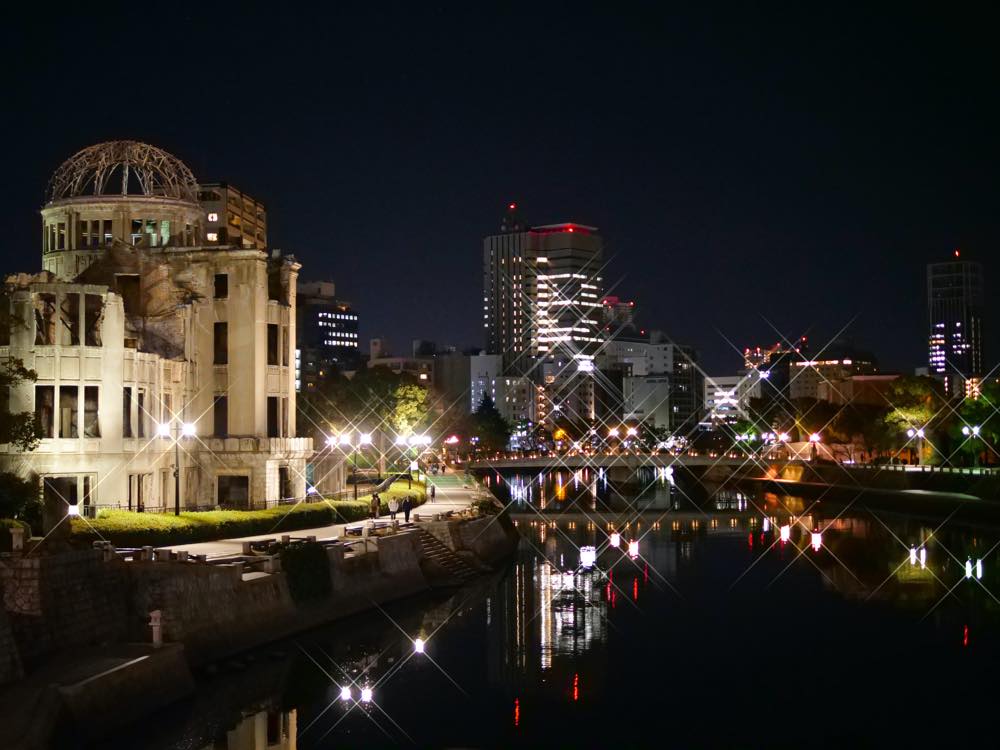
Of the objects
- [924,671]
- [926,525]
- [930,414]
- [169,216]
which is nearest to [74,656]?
[924,671]

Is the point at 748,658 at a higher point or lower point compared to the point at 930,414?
lower

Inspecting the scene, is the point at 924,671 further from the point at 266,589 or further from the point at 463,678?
the point at 266,589

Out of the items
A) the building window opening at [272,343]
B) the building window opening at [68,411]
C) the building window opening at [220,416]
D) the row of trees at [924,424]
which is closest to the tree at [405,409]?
the building window opening at [272,343]

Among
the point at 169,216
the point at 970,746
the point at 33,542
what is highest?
the point at 169,216

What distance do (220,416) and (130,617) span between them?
85.4 feet

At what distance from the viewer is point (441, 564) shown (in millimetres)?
55375

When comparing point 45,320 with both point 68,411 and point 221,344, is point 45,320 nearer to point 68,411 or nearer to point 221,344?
point 68,411

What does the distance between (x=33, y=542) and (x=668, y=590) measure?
30619 millimetres

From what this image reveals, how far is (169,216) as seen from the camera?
66.2 metres

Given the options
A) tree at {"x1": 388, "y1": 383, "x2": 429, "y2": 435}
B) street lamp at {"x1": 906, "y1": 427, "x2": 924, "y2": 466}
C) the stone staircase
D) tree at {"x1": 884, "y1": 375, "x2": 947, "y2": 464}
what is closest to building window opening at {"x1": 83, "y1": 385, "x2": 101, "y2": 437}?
the stone staircase

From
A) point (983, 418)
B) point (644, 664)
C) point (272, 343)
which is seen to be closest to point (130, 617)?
point (644, 664)

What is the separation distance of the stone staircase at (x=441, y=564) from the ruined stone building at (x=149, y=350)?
7.97m

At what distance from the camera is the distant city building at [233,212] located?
170m

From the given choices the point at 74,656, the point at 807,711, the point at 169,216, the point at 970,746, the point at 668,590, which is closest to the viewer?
the point at 74,656
